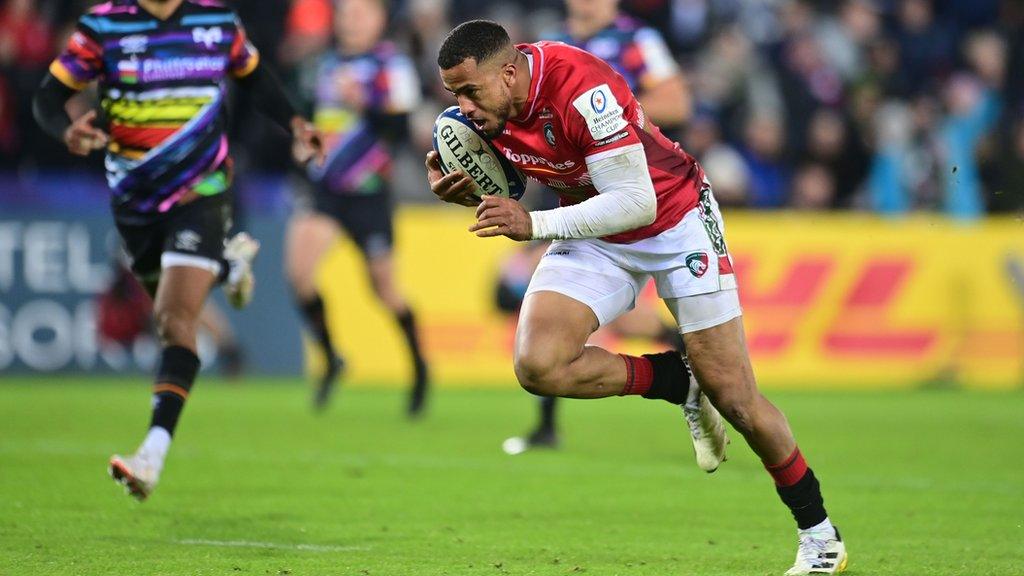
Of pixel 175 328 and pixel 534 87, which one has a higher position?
pixel 534 87

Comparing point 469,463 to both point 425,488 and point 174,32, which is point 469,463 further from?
point 174,32

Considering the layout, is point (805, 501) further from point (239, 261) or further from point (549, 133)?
point (239, 261)

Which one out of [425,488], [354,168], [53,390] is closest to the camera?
[425,488]

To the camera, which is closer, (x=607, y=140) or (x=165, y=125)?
(x=607, y=140)

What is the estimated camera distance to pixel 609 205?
17.9 feet

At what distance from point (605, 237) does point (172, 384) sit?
2.26 m

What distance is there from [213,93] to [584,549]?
307 cm

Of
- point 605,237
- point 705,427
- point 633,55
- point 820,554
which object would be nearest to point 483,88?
point 605,237

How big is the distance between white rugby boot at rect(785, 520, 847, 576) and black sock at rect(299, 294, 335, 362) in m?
6.70

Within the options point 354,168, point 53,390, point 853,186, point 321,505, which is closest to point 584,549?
point 321,505

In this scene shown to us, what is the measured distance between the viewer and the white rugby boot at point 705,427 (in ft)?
20.0

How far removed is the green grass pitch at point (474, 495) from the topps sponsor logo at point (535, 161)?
1548 millimetres

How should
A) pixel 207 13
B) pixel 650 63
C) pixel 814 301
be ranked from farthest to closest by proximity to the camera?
1. pixel 814 301
2. pixel 650 63
3. pixel 207 13

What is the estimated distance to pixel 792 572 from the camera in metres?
5.53
